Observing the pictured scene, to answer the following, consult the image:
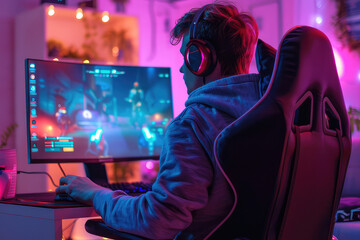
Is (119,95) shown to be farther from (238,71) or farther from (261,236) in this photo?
(261,236)

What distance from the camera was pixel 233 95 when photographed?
1070 millimetres

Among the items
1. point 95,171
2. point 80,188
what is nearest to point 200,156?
point 80,188

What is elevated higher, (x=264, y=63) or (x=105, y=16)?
(x=105, y=16)

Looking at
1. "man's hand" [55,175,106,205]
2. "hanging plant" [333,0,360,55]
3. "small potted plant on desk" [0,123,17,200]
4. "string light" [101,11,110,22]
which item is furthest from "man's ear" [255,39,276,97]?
"string light" [101,11,110,22]

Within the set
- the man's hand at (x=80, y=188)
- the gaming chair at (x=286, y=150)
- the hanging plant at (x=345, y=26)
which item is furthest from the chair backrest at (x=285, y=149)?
the hanging plant at (x=345, y=26)

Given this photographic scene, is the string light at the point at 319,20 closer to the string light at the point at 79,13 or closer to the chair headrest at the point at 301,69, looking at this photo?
the string light at the point at 79,13

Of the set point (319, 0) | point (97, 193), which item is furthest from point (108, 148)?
point (319, 0)

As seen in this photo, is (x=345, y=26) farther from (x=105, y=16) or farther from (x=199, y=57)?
(x=199, y=57)

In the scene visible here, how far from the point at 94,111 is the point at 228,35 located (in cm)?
92

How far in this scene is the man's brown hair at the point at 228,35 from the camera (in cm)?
120

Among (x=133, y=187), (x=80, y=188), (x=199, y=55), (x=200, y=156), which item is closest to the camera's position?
(x=200, y=156)

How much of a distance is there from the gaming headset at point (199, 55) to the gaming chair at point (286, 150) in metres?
0.19

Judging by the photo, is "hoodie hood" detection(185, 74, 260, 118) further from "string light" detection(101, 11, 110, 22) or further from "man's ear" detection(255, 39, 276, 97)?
"string light" detection(101, 11, 110, 22)

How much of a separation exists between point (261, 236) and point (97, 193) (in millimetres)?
521
